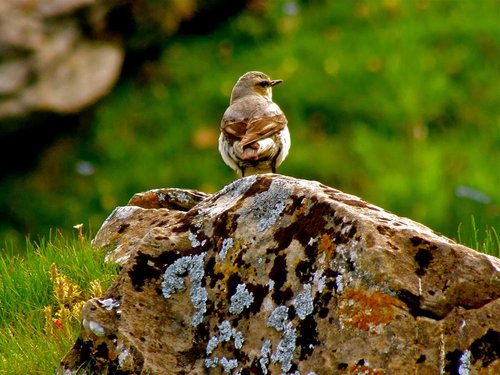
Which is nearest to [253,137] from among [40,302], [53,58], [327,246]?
[40,302]

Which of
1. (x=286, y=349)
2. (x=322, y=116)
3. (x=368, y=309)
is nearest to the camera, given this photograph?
(x=368, y=309)

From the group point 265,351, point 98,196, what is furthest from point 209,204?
point 98,196

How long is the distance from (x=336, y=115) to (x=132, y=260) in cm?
726

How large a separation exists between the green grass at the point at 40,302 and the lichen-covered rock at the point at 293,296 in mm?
356

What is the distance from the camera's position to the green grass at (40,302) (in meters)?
4.73

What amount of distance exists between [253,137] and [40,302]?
233cm

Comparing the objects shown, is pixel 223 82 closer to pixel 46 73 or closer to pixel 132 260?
pixel 46 73

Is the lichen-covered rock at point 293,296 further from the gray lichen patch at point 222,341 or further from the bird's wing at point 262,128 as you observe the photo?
the bird's wing at point 262,128

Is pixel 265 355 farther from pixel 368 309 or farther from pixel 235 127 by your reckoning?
pixel 235 127

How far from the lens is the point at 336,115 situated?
1157 centimetres

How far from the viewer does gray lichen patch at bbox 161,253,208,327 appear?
14.5 feet

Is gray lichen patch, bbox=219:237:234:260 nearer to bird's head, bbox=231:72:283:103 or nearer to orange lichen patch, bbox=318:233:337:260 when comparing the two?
orange lichen patch, bbox=318:233:337:260

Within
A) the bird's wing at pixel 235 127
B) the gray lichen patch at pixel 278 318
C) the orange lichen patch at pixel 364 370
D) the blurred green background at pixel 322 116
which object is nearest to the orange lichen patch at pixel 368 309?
the orange lichen patch at pixel 364 370

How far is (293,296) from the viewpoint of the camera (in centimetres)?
419
